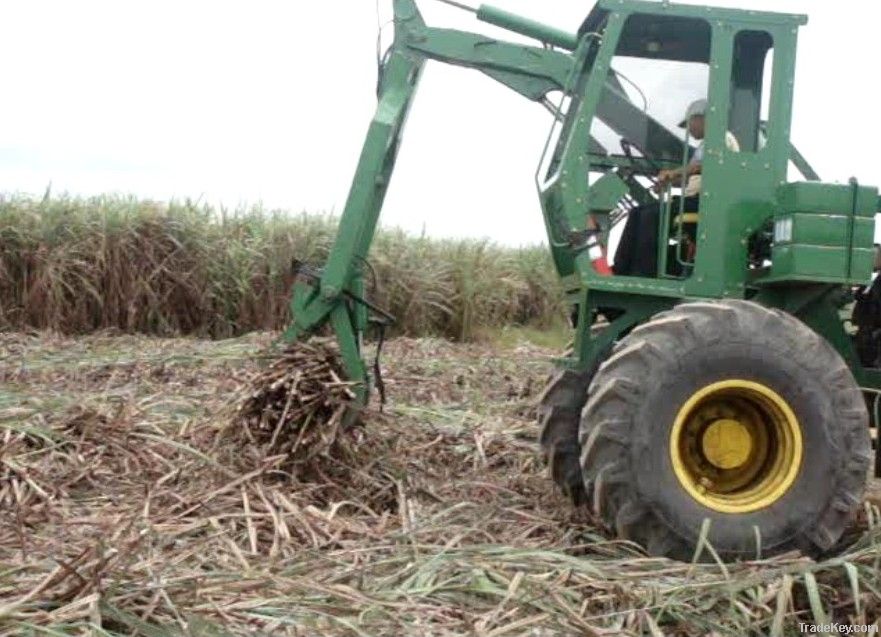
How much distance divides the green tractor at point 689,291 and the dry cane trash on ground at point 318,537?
0.24 m

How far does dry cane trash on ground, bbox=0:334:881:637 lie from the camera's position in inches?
129

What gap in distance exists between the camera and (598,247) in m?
4.93

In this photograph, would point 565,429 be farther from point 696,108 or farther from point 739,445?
point 696,108

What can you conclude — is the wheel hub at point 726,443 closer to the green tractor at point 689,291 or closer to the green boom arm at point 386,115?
the green tractor at point 689,291

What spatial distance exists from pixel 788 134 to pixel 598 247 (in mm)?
992

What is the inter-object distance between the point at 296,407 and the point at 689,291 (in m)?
1.84

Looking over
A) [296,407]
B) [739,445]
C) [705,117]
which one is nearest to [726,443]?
[739,445]

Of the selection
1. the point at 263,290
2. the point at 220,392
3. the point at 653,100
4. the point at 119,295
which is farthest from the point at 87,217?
the point at 653,100

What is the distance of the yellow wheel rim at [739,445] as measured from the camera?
437cm

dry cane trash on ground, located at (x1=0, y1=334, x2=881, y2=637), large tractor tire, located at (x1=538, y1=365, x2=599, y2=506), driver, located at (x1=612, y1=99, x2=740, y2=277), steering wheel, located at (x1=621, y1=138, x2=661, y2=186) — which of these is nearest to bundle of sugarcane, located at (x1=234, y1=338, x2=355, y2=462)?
dry cane trash on ground, located at (x1=0, y1=334, x2=881, y2=637)

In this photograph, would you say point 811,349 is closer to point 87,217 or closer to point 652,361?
point 652,361

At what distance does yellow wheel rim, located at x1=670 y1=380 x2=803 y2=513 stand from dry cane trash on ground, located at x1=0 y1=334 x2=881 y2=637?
0.36 meters

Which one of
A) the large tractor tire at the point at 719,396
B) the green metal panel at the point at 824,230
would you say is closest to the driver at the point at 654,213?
the green metal panel at the point at 824,230

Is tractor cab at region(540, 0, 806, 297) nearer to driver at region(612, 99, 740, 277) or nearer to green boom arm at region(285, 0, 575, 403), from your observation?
driver at region(612, 99, 740, 277)
